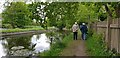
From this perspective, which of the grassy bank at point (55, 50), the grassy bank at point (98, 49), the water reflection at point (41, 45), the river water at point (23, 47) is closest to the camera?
the river water at point (23, 47)

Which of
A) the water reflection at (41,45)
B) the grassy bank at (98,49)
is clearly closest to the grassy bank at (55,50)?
the water reflection at (41,45)

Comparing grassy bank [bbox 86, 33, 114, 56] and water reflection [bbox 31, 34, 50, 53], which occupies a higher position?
grassy bank [bbox 86, 33, 114, 56]

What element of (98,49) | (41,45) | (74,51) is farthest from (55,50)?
(41,45)

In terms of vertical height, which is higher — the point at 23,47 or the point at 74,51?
the point at 23,47

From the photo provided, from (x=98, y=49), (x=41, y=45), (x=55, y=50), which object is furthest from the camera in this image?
(x=41, y=45)

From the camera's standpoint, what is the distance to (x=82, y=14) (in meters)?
28.2

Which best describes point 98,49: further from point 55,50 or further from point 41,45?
point 41,45

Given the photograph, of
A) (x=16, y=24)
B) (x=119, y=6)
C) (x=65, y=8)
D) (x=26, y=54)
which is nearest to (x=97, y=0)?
(x=119, y=6)

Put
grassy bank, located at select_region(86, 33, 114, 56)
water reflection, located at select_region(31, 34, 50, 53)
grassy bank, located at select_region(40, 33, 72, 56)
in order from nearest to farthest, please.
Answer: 1. grassy bank, located at select_region(86, 33, 114, 56)
2. grassy bank, located at select_region(40, 33, 72, 56)
3. water reflection, located at select_region(31, 34, 50, 53)

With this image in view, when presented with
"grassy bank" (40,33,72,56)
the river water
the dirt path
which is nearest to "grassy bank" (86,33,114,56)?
the dirt path

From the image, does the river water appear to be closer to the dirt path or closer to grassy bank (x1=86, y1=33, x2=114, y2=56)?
the dirt path

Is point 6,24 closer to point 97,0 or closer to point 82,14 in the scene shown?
point 82,14

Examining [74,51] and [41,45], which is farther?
[41,45]

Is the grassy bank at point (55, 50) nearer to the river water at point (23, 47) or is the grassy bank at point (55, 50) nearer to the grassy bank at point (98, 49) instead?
the river water at point (23, 47)
